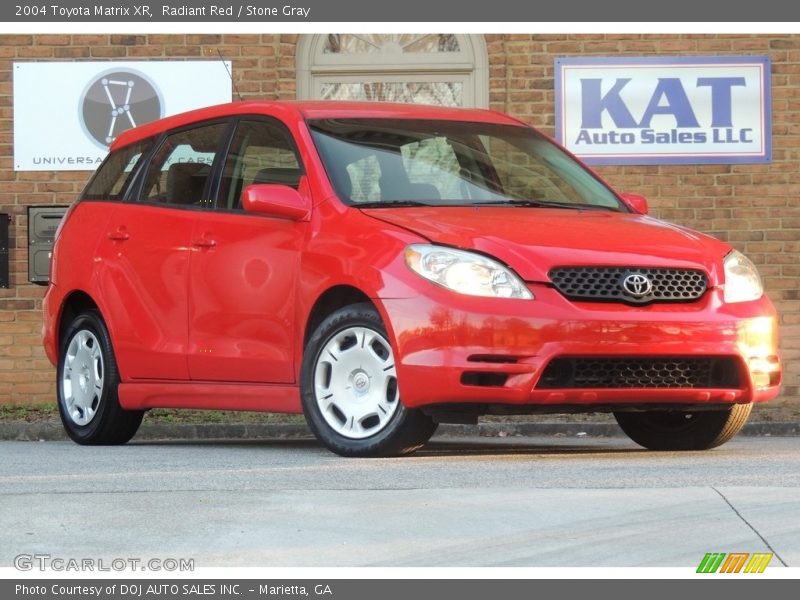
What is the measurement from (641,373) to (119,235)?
10.9 ft

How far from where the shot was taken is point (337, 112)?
30.2 feet

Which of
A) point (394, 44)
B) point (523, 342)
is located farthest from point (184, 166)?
point (394, 44)

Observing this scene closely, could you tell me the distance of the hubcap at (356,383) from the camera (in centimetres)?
807

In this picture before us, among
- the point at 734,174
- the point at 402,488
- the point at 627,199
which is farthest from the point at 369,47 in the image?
the point at 402,488

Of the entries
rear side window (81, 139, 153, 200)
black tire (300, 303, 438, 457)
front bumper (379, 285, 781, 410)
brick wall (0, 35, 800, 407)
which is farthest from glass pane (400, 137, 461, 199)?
brick wall (0, 35, 800, 407)

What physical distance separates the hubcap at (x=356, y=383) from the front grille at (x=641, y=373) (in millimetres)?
728

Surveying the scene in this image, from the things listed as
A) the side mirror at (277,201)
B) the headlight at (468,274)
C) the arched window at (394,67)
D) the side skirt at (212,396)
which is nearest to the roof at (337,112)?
the side mirror at (277,201)

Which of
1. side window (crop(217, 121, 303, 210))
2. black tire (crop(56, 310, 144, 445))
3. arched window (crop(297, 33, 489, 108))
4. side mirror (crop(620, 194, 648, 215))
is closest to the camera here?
side window (crop(217, 121, 303, 210))

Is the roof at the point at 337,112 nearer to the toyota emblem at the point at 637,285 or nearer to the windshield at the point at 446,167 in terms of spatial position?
the windshield at the point at 446,167

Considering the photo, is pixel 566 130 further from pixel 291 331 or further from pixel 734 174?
pixel 291 331

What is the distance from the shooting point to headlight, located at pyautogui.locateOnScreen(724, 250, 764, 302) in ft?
27.0

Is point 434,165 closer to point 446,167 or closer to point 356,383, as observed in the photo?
point 446,167

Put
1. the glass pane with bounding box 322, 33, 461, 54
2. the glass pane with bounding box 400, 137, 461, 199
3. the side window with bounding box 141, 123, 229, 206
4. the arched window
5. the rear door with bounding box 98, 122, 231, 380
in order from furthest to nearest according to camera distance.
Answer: the glass pane with bounding box 322, 33, 461, 54
the arched window
the side window with bounding box 141, 123, 229, 206
the rear door with bounding box 98, 122, 231, 380
the glass pane with bounding box 400, 137, 461, 199

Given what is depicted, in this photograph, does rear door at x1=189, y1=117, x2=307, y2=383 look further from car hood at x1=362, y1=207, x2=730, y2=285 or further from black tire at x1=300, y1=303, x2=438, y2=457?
car hood at x1=362, y1=207, x2=730, y2=285
